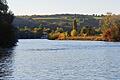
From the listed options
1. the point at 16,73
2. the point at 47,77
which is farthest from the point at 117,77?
the point at 16,73

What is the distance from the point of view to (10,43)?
127 metres

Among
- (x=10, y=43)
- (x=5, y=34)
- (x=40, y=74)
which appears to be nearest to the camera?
(x=40, y=74)

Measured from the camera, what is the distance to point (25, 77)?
47719 mm

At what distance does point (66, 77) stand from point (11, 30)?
7540 centimetres

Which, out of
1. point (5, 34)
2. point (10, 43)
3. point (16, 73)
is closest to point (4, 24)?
point (5, 34)

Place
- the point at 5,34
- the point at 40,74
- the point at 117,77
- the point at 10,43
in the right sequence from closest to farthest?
the point at 117,77 < the point at 40,74 < the point at 5,34 < the point at 10,43

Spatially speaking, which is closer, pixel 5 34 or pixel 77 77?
pixel 77 77

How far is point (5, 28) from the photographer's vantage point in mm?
116250

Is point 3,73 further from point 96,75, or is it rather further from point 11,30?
point 11,30

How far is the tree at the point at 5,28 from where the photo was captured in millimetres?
115500

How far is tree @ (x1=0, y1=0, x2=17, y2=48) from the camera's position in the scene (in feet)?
379

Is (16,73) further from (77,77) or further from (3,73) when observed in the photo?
Result: (77,77)

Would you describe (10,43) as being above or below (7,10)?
below

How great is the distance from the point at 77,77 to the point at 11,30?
7539 centimetres
